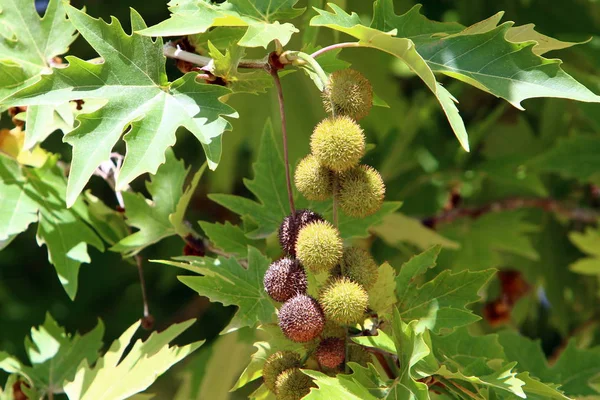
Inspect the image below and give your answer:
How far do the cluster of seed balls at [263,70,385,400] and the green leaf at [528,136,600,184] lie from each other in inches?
43.9

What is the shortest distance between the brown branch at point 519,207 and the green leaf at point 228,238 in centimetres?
84

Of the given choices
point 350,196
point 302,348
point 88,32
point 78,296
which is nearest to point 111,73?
point 88,32

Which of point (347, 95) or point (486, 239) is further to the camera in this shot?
point (486, 239)

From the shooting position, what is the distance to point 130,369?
1.43 metres

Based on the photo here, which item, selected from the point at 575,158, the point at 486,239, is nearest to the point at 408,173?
the point at 486,239

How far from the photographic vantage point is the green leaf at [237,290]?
1.26m

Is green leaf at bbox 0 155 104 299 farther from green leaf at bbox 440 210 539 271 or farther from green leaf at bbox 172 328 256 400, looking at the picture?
green leaf at bbox 440 210 539 271

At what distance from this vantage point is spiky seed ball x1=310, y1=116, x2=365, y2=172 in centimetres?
114

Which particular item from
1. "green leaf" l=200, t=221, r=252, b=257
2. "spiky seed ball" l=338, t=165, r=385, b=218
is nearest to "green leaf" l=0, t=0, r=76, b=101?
"green leaf" l=200, t=221, r=252, b=257

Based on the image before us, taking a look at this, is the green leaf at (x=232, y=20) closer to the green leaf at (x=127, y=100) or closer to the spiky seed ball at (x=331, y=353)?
the green leaf at (x=127, y=100)

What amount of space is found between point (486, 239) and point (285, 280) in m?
1.16

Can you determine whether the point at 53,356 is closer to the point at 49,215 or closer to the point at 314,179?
the point at 49,215

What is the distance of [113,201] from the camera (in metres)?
2.65

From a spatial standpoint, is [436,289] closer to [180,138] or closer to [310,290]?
[310,290]
